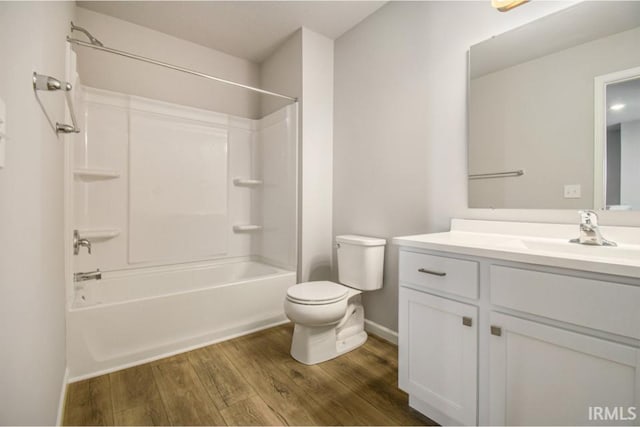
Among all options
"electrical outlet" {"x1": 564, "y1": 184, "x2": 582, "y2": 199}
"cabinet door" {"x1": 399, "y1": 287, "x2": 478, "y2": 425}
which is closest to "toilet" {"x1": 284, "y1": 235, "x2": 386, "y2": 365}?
"cabinet door" {"x1": 399, "y1": 287, "x2": 478, "y2": 425}

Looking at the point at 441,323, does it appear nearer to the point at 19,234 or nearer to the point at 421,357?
the point at 421,357

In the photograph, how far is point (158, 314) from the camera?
1.83 metres

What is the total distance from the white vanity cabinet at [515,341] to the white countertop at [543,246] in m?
0.03

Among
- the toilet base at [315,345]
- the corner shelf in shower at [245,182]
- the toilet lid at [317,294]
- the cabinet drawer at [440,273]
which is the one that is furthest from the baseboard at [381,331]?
the corner shelf in shower at [245,182]

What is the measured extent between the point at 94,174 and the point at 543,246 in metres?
2.88

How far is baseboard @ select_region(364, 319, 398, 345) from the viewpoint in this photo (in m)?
2.05

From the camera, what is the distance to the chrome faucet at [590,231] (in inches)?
44.9

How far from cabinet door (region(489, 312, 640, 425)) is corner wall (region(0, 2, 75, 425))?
56.2 inches

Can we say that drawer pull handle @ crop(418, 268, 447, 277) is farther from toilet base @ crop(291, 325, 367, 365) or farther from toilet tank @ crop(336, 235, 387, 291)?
toilet base @ crop(291, 325, 367, 365)

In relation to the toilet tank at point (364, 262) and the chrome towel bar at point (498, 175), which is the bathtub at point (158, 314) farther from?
the chrome towel bar at point (498, 175)

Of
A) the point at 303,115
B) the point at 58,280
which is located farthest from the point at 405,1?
the point at 58,280

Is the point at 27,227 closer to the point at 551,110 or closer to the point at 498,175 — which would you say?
the point at 498,175

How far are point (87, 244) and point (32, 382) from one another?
4.30 feet

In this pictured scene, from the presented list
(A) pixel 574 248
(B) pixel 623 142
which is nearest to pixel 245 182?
(A) pixel 574 248
